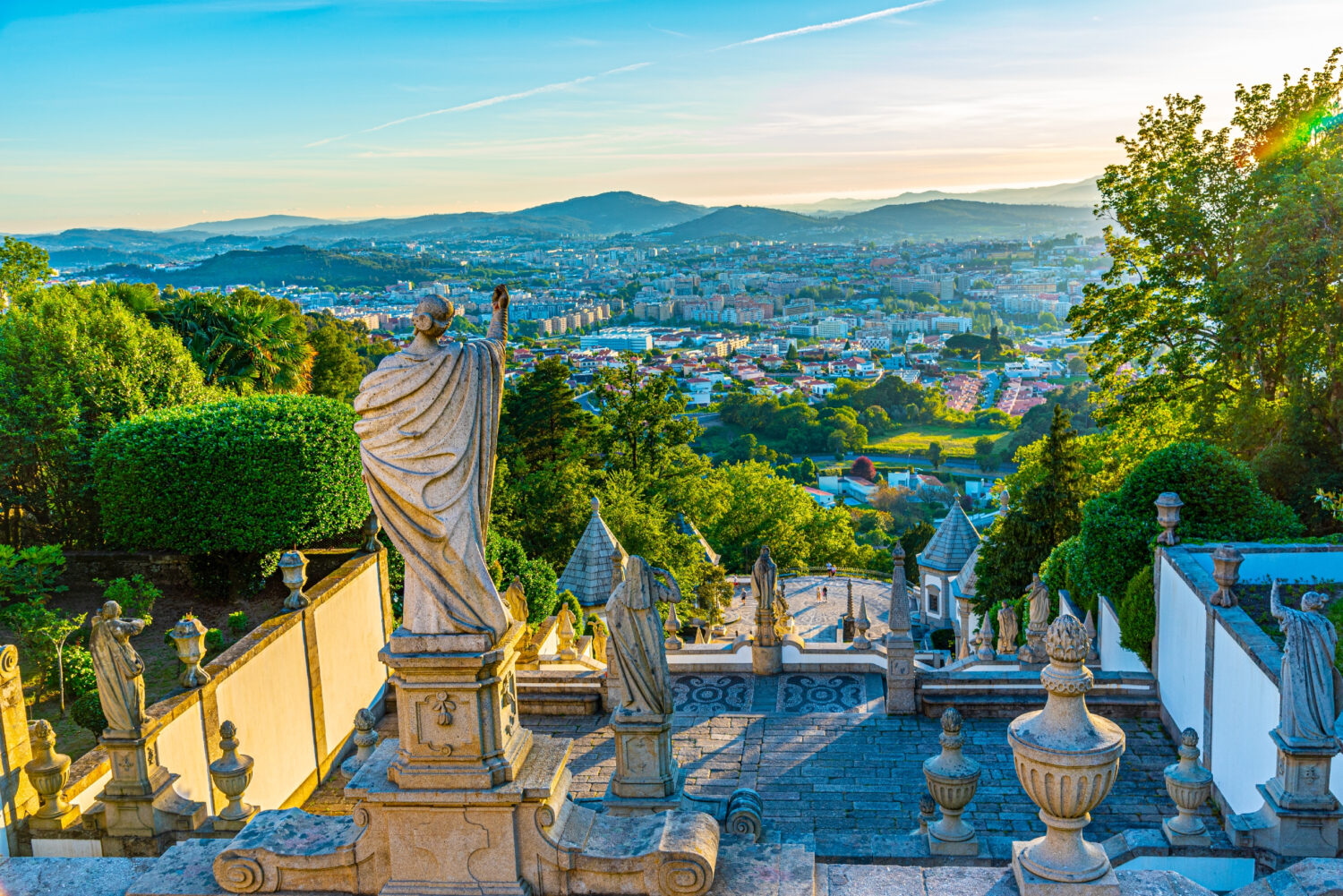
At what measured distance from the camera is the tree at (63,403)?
20.6m

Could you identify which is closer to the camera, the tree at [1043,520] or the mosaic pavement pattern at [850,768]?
A: the mosaic pavement pattern at [850,768]

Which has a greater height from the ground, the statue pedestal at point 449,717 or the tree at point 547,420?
the statue pedestal at point 449,717

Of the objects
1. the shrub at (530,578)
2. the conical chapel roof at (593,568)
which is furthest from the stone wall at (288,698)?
the conical chapel roof at (593,568)

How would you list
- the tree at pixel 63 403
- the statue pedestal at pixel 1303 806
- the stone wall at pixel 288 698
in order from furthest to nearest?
the tree at pixel 63 403 < the stone wall at pixel 288 698 < the statue pedestal at pixel 1303 806

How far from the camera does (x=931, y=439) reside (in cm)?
11456

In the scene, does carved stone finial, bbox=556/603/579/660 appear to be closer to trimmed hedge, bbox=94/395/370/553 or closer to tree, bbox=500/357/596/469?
trimmed hedge, bbox=94/395/370/553

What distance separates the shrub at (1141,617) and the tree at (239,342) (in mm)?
23480

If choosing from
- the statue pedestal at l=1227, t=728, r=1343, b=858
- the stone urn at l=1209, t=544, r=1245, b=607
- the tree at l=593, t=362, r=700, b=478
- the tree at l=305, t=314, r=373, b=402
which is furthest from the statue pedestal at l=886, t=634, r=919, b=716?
the tree at l=593, t=362, r=700, b=478

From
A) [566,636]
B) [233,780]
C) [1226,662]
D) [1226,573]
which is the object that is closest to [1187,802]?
[1226,662]

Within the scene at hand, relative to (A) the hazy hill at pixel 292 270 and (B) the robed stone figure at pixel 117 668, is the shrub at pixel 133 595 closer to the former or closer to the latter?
(B) the robed stone figure at pixel 117 668

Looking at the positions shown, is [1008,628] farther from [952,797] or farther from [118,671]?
[118,671]

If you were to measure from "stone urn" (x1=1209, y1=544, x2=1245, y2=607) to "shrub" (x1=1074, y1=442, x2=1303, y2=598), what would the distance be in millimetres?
4448

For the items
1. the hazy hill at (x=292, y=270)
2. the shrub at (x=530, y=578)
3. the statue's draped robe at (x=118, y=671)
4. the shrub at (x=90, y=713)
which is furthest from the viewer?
the hazy hill at (x=292, y=270)

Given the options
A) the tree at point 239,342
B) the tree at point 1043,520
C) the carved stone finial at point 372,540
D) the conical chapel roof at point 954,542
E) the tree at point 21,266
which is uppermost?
the tree at point 21,266
